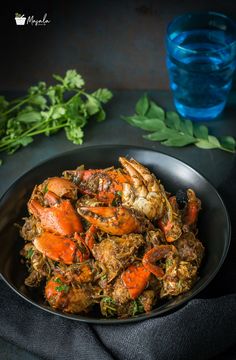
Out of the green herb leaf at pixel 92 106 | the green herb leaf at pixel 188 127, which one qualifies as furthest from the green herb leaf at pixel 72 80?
the green herb leaf at pixel 188 127

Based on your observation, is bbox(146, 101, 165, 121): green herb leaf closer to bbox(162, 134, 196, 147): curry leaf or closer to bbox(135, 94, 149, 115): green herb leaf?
bbox(135, 94, 149, 115): green herb leaf

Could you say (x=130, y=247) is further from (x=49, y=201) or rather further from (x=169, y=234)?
(x=49, y=201)

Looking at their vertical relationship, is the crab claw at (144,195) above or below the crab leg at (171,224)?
above

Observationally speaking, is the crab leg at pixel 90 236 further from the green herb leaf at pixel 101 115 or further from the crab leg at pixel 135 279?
the green herb leaf at pixel 101 115

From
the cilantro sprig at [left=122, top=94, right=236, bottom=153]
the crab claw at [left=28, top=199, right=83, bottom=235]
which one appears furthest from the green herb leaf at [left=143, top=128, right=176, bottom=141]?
the crab claw at [left=28, top=199, right=83, bottom=235]

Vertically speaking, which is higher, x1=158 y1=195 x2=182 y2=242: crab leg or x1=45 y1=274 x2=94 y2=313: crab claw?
x1=158 y1=195 x2=182 y2=242: crab leg
